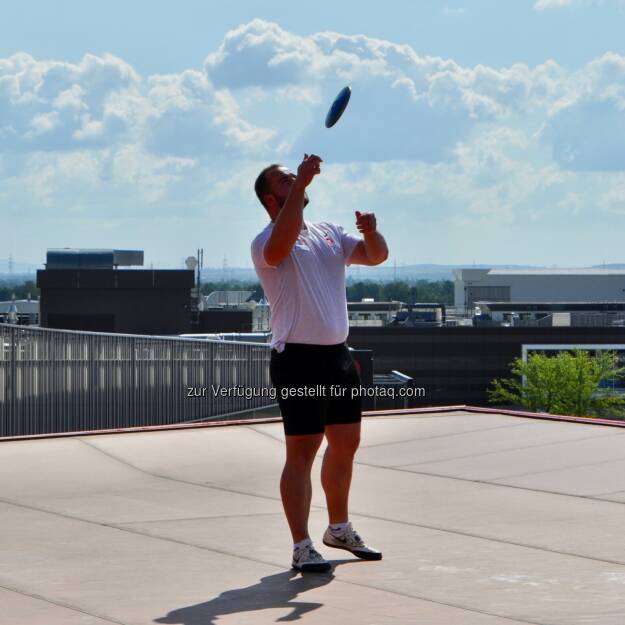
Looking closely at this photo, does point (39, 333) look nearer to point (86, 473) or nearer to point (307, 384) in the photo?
point (86, 473)

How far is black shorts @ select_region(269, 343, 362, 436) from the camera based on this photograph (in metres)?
6.15

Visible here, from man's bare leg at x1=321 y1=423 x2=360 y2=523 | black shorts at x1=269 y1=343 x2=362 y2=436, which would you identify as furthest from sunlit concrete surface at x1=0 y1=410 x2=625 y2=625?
black shorts at x1=269 y1=343 x2=362 y2=436

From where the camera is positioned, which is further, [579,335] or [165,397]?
[579,335]

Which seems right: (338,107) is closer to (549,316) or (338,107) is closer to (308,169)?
(308,169)

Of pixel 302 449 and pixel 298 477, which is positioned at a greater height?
pixel 302 449

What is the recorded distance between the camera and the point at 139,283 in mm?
88250

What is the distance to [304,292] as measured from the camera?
6.15 meters

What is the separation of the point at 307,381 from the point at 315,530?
1.22m

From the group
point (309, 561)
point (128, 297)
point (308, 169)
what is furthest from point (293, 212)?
point (128, 297)

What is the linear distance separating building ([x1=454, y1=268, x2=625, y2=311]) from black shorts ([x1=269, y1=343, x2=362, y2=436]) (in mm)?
170278

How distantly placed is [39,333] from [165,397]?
1.86 metres

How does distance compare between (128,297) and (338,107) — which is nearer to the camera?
(338,107)

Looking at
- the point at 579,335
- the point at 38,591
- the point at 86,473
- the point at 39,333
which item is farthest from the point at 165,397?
the point at 579,335

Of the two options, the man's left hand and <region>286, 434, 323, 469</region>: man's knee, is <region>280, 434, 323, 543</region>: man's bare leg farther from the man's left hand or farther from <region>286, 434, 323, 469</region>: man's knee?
the man's left hand
